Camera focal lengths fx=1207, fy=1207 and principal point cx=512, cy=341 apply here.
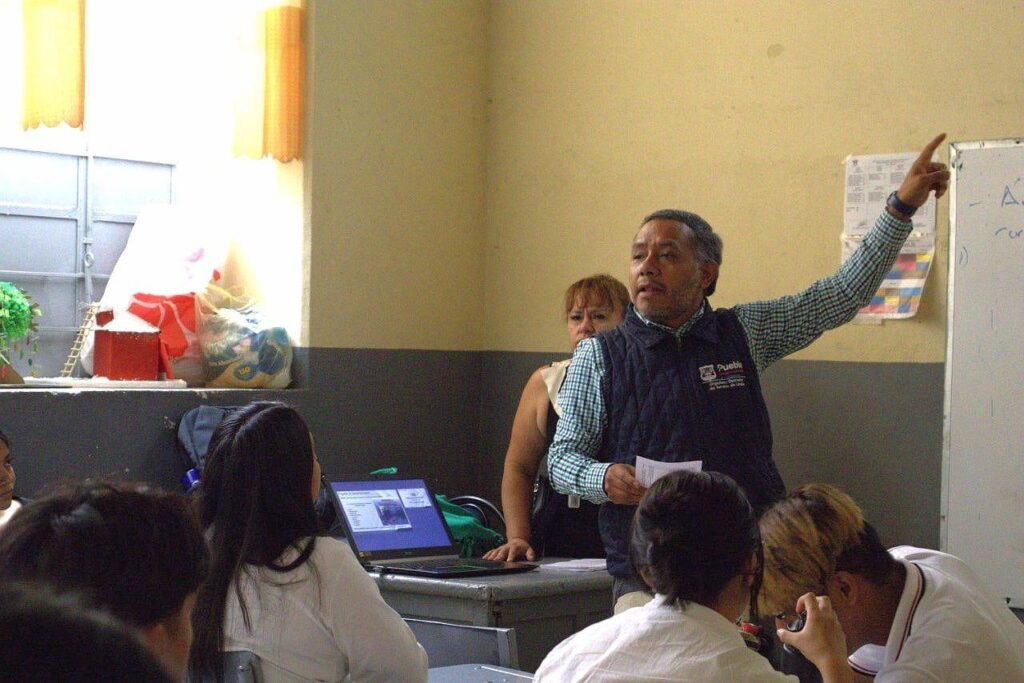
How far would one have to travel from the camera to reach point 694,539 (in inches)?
72.1

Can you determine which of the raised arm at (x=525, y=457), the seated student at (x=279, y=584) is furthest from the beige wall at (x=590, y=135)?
the seated student at (x=279, y=584)

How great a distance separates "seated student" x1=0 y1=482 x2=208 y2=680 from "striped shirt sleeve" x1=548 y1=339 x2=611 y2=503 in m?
1.86

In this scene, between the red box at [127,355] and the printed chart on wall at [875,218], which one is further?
the red box at [127,355]

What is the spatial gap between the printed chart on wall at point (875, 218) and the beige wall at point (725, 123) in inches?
1.6

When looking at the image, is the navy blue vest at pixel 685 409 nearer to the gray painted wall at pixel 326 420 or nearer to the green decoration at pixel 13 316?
the gray painted wall at pixel 326 420

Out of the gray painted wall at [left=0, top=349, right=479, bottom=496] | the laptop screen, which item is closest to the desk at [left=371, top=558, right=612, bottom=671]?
Result: the laptop screen

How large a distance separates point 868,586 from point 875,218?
226cm

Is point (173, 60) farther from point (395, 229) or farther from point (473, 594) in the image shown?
point (473, 594)

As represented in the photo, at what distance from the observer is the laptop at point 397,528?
3.25 meters

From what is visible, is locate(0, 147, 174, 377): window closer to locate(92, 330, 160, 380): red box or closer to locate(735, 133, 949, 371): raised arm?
locate(92, 330, 160, 380): red box

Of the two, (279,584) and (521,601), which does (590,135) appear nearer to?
(521,601)

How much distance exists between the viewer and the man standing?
109 inches

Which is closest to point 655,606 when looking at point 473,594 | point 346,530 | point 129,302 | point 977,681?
point 977,681

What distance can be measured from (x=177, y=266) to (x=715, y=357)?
2.52 m
